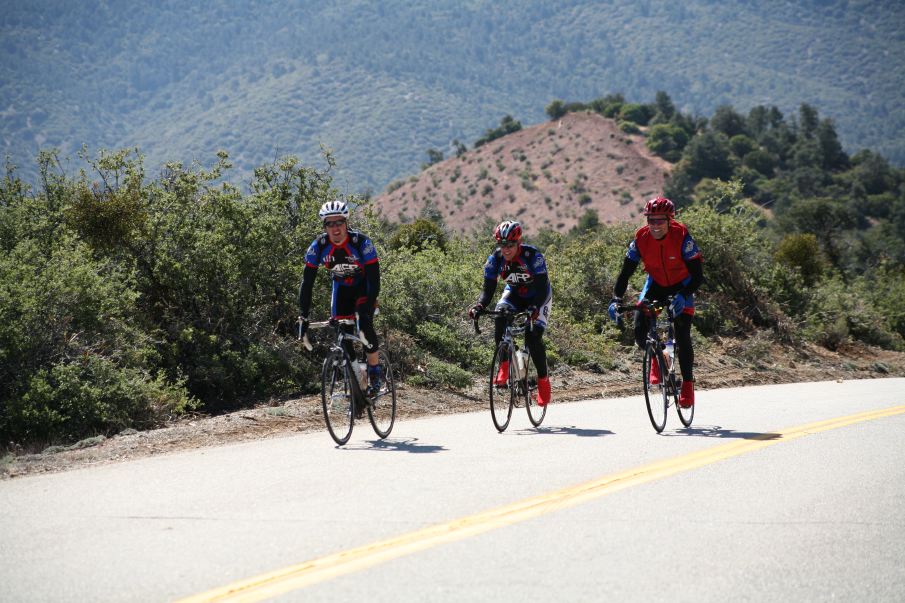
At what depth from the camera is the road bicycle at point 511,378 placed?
34.2 feet

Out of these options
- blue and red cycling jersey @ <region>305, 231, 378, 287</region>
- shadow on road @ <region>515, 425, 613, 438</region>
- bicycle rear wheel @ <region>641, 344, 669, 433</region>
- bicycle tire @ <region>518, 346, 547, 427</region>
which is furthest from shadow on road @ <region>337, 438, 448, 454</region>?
bicycle rear wheel @ <region>641, 344, 669, 433</region>

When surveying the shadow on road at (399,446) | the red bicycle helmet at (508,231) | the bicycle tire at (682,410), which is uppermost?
the red bicycle helmet at (508,231)

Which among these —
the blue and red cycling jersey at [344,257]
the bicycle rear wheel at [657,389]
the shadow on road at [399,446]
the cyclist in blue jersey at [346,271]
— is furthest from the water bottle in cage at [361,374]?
the bicycle rear wheel at [657,389]

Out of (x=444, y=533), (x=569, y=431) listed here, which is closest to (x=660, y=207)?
(x=569, y=431)

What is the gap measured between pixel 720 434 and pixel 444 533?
5.08m

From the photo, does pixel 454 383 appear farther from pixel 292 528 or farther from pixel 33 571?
pixel 33 571

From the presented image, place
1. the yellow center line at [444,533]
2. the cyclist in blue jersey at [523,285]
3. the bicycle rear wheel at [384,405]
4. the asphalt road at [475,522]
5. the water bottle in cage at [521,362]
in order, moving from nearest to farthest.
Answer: the yellow center line at [444,533]
the asphalt road at [475,522]
the bicycle rear wheel at [384,405]
the water bottle in cage at [521,362]
the cyclist in blue jersey at [523,285]

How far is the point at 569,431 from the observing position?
10391 millimetres

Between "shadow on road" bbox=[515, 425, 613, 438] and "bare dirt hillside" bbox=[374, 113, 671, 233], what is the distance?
102m

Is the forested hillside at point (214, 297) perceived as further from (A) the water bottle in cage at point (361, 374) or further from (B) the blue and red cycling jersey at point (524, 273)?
(B) the blue and red cycling jersey at point (524, 273)

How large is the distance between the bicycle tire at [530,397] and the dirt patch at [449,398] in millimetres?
507

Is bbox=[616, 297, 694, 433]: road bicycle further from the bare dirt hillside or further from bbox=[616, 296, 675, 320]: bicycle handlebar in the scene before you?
the bare dirt hillside

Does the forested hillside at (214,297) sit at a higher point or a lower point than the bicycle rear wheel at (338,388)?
higher

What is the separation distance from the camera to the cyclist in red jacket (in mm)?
10305
